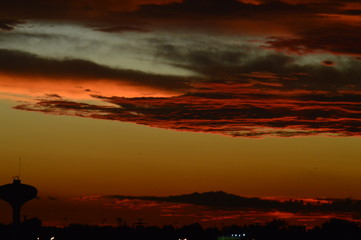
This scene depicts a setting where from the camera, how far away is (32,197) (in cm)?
17650

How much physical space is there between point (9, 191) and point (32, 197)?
11.9 ft

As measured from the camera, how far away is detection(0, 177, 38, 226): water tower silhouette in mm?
175375

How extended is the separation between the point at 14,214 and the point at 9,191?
4.69 meters

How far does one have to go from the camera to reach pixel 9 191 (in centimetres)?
17688

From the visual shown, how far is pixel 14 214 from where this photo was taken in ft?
590

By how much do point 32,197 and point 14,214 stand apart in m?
5.33

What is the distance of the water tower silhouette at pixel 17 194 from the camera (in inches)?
6905

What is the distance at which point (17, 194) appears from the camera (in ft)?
576
